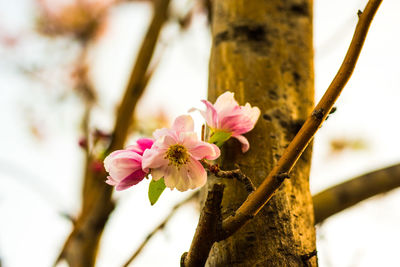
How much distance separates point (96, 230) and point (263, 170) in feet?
2.88

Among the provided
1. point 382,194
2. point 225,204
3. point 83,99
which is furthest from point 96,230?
point 83,99

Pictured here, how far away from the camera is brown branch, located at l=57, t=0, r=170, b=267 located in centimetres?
132

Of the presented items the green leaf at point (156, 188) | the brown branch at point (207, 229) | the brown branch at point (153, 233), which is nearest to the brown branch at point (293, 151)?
the brown branch at point (207, 229)

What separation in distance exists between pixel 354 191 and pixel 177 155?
2.19 ft

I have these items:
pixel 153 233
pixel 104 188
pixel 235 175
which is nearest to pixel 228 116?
pixel 235 175

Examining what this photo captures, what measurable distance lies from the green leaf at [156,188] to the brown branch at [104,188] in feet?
2.45

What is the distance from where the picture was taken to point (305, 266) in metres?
0.59

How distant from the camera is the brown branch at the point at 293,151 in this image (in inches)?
19.6

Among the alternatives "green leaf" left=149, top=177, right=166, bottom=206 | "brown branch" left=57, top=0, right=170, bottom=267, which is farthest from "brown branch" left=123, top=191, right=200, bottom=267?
"green leaf" left=149, top=177, right=166, bottom=206

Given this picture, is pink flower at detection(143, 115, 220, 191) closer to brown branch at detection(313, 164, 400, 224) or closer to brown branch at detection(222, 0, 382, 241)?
brown branch at detection(222, 0, 382, 241)

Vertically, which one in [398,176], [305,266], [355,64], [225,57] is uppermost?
[225,57]

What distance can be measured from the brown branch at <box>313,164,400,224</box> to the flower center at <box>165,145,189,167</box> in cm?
55

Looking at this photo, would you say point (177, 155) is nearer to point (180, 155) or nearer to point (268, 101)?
point (180, 155)

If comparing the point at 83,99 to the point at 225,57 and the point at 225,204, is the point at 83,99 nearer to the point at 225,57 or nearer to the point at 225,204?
the point at 225,57
